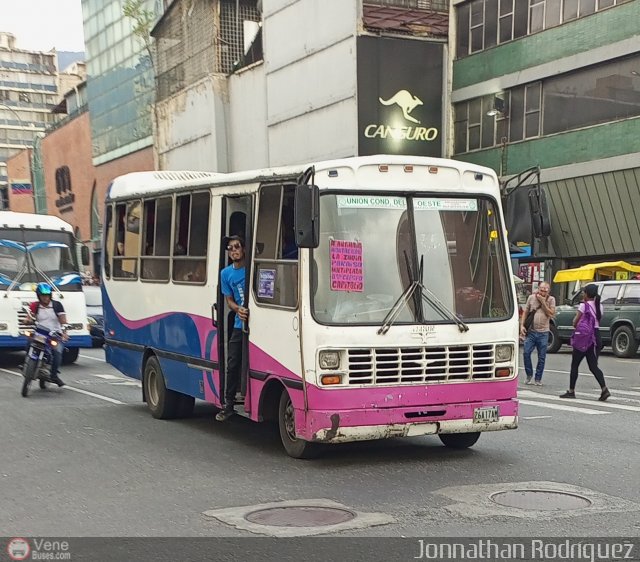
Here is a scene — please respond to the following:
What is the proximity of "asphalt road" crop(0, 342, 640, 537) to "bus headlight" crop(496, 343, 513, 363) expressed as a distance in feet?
3.14

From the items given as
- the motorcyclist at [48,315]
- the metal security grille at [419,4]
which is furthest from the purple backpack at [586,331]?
the metal security grille at [419,4]

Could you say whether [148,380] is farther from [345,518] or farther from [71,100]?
[71,100]

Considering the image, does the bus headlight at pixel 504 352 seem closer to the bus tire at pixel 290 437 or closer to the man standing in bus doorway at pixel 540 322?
the bus tire at pixel 290 437

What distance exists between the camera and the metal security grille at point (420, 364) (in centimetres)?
756

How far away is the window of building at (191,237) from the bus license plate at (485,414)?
3.30 meters

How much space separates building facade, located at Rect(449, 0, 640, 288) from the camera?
26.9 m

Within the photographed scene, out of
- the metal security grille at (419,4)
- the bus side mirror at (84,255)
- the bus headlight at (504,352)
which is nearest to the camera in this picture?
the bus headlight at (504,352)

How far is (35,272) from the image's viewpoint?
18.1m

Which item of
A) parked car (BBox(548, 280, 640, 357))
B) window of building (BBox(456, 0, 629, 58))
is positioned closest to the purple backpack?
parked car (BBox(548, 280, 640, 357))

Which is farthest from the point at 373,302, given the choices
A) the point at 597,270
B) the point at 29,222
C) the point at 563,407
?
the point at 597,270

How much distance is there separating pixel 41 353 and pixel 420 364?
7.94 metres

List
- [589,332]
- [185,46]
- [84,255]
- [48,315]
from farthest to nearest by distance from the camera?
1. [185,46]
2. [84,255]
3. [48,315]
4. [589,332]

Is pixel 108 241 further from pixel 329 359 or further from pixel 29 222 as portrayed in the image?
pixel 29 222

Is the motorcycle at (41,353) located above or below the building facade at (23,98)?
below
